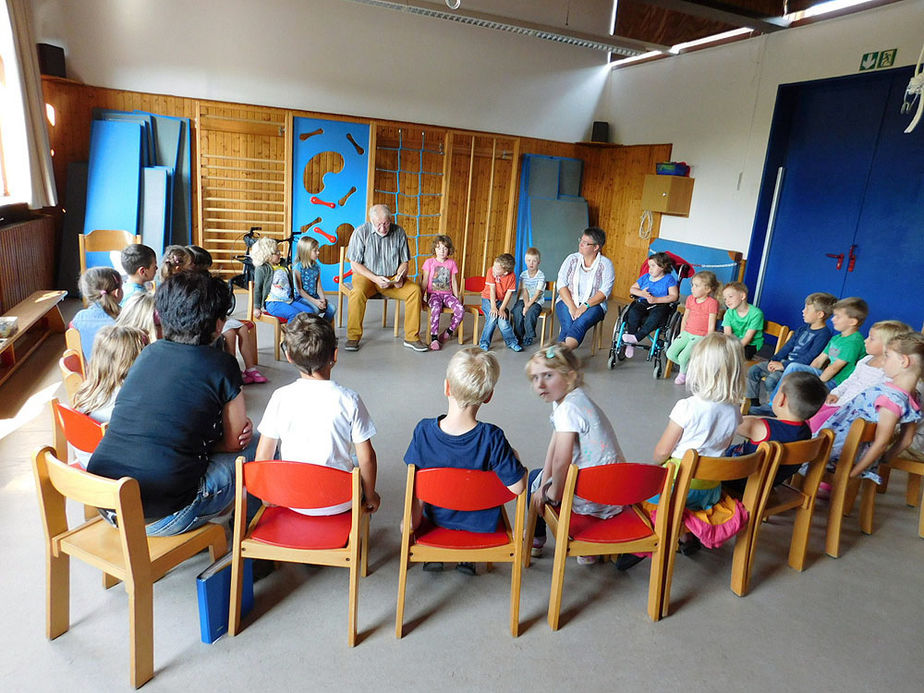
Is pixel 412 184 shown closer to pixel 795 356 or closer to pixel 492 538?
pixel 795 356

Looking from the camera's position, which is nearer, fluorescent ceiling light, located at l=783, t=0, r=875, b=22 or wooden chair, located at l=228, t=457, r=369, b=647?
wooden chair, located at l=228, t=457, r=369, b=647

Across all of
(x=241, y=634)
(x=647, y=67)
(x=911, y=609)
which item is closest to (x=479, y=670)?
(x=241, y=634)

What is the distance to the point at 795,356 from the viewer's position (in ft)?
13.4

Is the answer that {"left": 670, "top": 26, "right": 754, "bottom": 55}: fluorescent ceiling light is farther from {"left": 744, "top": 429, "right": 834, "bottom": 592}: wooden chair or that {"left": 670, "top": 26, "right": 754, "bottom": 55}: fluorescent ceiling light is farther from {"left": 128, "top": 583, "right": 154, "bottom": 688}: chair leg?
{"left": 128, "top": 583, "right": 154, "bottom": 688}: chair leg

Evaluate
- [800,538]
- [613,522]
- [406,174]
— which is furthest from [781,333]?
[406,174]

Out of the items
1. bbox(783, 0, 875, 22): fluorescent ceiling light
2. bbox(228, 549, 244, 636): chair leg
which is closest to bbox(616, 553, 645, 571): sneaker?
bbox(228, 549, 244, 636): chair leg

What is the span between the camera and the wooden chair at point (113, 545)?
5.24ft

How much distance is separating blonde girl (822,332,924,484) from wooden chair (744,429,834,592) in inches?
12.9

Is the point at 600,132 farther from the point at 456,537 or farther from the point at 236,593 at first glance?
the point at 236,593

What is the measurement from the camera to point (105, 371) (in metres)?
2.19

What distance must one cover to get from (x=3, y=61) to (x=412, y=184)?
14.2 ft

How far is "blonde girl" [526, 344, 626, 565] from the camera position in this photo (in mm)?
2154

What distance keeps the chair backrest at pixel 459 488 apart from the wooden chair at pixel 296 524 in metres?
0.20

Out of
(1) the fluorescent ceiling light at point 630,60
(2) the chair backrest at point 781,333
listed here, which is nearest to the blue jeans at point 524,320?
(2) the chair backrest at point 781,333
